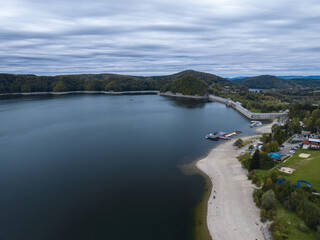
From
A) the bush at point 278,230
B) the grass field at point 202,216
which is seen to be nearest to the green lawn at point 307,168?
the bush at point 278,230

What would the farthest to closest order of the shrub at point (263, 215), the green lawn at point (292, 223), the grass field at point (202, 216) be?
1. the shrub at point (263, 215)
2. the grass field at point (202, 216)
3. the green lawn at point (292, 223)

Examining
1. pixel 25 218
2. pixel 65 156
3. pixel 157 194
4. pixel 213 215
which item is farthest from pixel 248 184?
pixel 65 156

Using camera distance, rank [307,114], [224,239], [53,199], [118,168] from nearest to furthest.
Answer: [224,239] → [53,199] → [118,168] → [307,114]

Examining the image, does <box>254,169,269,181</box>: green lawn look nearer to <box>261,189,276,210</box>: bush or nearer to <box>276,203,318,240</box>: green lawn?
<box>261,189,276,210</box>: bush

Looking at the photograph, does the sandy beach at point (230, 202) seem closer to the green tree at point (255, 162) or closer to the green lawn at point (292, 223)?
the green tree at point (255, 162)

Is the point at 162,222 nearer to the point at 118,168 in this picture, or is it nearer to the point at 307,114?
the point at 118,168

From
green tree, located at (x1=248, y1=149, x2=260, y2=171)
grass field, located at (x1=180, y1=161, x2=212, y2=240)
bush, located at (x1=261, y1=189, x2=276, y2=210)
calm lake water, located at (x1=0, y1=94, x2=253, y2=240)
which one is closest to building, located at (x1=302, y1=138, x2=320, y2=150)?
green tree, located at (x1=248, y1=149, x2=260, y2=171)

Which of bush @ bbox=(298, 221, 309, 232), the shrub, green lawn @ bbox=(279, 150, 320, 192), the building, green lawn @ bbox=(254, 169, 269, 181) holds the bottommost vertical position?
the shrub
